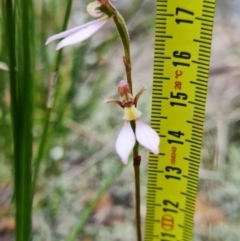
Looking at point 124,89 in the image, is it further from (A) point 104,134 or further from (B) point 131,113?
(A) point 104,134

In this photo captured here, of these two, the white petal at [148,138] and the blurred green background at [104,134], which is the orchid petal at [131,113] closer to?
the white petal at [148,138]

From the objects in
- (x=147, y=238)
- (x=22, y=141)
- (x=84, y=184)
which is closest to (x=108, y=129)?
(x=84, y=184)

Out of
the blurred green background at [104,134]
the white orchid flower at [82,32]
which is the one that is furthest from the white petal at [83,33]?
the blurred green background at [104,134]

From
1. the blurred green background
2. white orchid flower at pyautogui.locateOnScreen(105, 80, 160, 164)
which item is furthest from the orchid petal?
the blurred green background

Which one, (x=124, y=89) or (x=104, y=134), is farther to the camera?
(x=104, y=134)

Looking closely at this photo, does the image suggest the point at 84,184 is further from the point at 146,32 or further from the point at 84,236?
the point at 146,32

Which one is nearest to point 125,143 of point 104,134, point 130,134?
point 130,134

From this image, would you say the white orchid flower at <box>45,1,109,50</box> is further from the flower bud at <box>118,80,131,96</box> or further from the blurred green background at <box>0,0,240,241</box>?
the blurred green background at <box>0,0,240,241</box>
